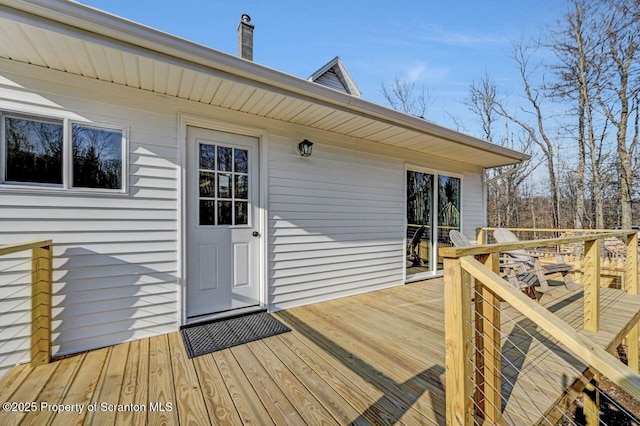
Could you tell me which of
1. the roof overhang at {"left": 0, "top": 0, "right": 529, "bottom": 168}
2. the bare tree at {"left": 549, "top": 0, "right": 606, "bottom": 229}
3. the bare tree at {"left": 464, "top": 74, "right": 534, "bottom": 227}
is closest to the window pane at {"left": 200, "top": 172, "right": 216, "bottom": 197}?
the roof overhang at {"left": 0, "top": 0, "right": 529, "bottom": 168}

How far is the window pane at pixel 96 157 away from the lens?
98.7 inches

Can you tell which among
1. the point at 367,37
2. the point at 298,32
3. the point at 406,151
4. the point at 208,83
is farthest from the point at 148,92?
the point at 367,37

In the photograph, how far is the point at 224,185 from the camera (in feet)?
10.8

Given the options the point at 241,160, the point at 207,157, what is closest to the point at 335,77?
the point at 241,160

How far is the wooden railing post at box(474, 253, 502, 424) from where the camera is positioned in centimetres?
154

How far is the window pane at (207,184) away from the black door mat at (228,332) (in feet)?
4.70

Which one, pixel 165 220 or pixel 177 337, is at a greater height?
pixel 165 220

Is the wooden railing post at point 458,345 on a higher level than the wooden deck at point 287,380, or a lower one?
higher

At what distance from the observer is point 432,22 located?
21.0ft

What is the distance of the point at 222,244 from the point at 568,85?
1275 cm

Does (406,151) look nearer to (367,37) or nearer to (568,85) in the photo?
(367,37)

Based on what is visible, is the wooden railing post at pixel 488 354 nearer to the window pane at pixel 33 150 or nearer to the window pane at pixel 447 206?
the window pane at pixel 33 150

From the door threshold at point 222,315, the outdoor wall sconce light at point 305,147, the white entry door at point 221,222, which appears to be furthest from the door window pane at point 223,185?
the door threshold at point 222,315

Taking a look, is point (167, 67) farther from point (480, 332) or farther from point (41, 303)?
point (480, 332)
